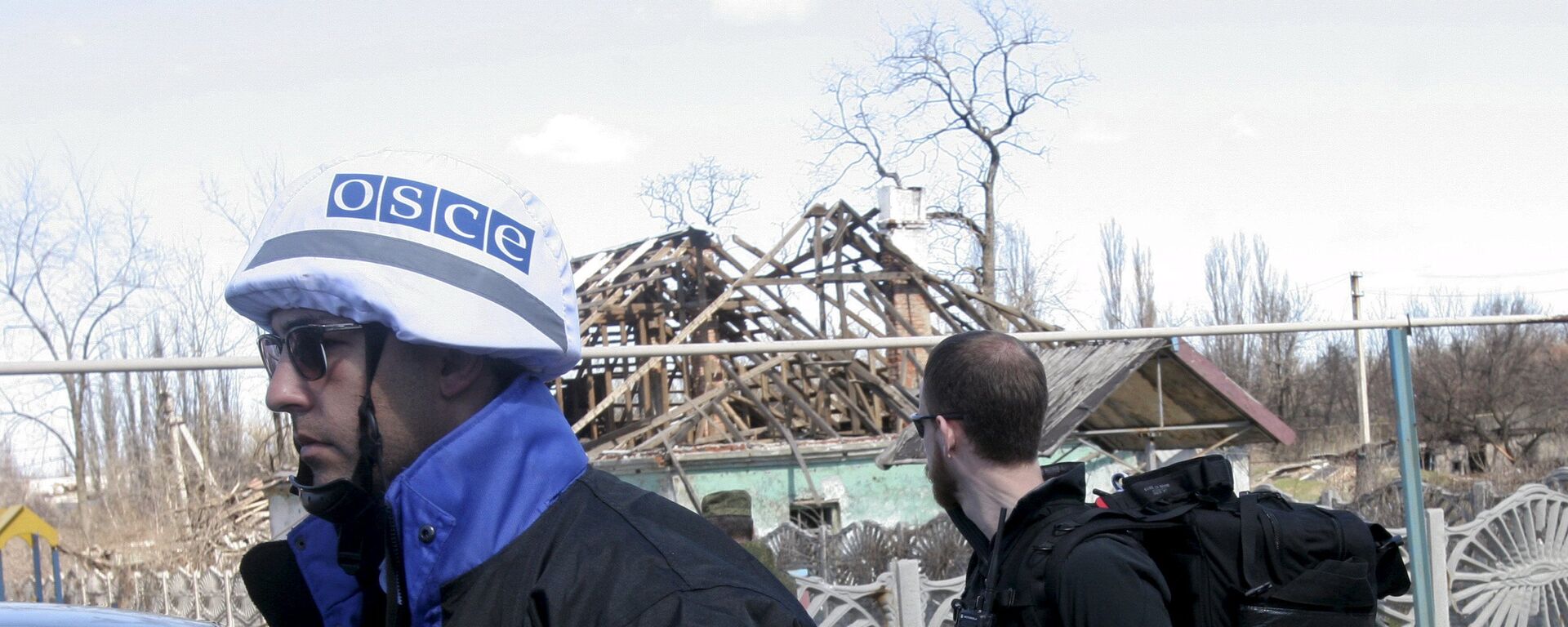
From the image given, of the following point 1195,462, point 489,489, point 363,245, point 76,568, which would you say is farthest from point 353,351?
point 76,568

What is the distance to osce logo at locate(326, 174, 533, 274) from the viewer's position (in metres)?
1.51

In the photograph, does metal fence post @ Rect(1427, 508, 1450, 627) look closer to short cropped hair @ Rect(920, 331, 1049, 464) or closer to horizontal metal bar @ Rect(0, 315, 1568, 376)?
horizontal metal bar @ Rect(0, 315, 1568, 376)

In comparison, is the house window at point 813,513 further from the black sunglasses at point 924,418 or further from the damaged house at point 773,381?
the black sunglasses at point 924,418

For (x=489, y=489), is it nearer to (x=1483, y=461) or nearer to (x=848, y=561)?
(x=848, y=561)

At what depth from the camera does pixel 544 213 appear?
65.1 inches

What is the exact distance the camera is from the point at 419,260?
4.86ft

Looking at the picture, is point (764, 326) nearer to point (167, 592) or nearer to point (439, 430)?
point (167, 592)

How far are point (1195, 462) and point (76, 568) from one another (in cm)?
1574

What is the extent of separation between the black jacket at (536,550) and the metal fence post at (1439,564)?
4.33 meters

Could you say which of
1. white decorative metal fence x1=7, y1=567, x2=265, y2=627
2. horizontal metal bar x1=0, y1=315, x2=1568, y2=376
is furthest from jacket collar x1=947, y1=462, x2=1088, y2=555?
white decorative metal fence x1=7, y1=567, x2=265, y2=627

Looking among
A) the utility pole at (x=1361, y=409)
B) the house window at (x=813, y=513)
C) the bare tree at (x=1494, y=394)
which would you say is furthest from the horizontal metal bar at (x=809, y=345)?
the bare tree at (x=1494, y=394)

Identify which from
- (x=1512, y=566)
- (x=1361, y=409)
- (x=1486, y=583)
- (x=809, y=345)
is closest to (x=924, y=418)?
(x=809, y=345)

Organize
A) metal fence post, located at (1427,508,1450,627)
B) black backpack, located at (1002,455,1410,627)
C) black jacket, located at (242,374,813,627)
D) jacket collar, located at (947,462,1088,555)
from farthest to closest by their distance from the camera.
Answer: metal fence post, located at (1427,508,1450,627)
jacket collar, located at (947,462,1088,555)
black backpack, located at (1002,455,1410,627)
black jacket, located at (242,374,813,627)

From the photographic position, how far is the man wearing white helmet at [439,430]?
1369mm
